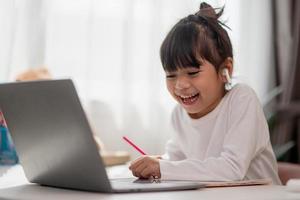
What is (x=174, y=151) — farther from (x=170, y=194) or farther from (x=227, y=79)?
(x=170, y=194)

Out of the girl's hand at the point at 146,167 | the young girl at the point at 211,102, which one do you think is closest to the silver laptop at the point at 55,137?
the girl's hand at the point at 146,167

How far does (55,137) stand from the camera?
0.93 m

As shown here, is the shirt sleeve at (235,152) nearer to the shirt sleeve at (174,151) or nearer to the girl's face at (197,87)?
the girl's face at (197,87)

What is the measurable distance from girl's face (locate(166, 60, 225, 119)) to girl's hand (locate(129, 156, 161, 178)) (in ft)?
0.84

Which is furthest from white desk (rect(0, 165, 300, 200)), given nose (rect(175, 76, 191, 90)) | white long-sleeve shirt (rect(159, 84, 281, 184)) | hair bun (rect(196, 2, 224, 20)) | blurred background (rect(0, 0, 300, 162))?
blurred background (rect(0, 0, 300, 162))

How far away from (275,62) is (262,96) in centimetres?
18

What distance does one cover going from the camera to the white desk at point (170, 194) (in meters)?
Result: 0.86

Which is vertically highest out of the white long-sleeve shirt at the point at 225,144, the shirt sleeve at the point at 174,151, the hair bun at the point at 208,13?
the hair bun at the point at 208,13

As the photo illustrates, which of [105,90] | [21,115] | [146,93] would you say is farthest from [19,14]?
[21,115]

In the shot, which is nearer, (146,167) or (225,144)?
(146,167)

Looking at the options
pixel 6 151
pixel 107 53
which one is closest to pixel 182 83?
pixel 6 151

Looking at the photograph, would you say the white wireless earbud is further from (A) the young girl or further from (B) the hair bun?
(B) the hair bun

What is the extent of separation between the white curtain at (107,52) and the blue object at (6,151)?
365 mm

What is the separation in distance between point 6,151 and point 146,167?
89cm
